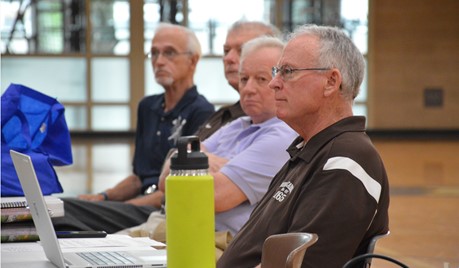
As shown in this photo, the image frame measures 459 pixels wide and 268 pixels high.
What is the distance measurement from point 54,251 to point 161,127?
3035mm

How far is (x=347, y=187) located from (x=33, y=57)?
1648cm

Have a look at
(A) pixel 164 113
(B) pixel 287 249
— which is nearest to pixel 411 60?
(A) pixel 164 113

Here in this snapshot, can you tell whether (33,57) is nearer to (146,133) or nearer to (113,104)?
(113,104)

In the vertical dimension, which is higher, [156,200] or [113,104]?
[156,200]

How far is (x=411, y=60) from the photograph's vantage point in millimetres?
18453

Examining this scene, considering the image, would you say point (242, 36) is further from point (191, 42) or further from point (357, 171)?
point (357, 171)

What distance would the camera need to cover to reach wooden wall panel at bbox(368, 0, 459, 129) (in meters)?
18.3

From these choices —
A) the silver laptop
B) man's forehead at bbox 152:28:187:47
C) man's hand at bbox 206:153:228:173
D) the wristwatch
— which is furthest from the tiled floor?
man's forehead at bbox 152:28:187:47

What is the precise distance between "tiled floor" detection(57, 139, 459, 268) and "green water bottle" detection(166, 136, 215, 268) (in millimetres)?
996

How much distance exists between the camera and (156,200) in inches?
181

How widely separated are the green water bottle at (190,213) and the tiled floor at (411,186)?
3.27 feet

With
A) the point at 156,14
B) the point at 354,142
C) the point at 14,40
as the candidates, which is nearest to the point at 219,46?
the point at 156,14

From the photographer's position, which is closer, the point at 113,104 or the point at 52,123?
the point at 52,123

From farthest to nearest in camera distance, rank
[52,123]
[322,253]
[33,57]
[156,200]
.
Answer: [33,57], [156,200], [52,123], [322,253]
